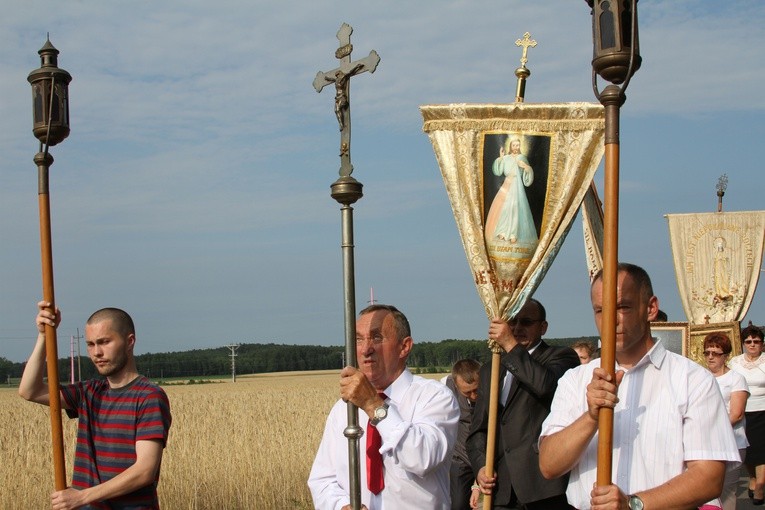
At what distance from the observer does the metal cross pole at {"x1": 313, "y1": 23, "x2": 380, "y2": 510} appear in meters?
4.48

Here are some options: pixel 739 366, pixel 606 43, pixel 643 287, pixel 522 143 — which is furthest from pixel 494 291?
pixel 739 366

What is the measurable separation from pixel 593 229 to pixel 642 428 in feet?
A: 15.6

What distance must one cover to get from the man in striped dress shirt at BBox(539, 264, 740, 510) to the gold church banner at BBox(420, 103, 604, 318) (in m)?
1.92

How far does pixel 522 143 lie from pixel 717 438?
107 inches

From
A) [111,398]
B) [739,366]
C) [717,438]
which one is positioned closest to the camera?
[717,438]

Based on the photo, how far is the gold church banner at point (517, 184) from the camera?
623 centimetres

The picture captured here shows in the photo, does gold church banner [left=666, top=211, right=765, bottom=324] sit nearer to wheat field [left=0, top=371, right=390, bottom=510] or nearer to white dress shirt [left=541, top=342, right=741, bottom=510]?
wheat field [left=0, top=371, right=390, bottom=510]

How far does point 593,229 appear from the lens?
8.67 meters

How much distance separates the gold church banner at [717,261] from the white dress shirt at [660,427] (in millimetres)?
10953

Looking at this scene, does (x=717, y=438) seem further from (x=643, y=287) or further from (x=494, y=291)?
(x=494, y=291)

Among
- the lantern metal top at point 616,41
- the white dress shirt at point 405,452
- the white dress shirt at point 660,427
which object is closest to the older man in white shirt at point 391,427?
the white dress shirt at point 405,452

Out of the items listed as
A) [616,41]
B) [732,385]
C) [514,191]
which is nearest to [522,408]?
[514,191]

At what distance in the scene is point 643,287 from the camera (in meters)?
4.26

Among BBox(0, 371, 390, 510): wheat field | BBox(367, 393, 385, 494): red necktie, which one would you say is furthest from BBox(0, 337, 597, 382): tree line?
BBox(367, 393, 385, 494): red necktie
